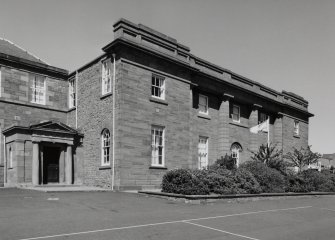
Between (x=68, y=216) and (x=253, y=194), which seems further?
(x=253, y=194)

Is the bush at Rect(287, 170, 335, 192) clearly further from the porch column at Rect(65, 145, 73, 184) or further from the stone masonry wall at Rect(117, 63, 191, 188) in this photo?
the porch column at Rect(65, 145, 73, 184)

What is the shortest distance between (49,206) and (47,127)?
10004 millimetres

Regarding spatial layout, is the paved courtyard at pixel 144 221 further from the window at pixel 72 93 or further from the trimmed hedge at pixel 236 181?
the window at pixel 72 93

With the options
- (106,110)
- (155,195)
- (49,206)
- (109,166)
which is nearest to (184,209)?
(155,195)

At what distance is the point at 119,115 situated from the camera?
1891 centimetres

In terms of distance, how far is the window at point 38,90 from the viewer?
76.5ft

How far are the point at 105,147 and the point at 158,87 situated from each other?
491 centimetres

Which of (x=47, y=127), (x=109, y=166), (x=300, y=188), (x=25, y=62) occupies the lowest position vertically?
(x=300, y=188)

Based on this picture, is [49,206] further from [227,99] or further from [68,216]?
[227,99]

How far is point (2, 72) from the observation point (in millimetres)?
21672

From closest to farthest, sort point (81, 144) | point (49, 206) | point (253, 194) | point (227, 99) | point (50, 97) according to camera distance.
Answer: point (49, 206) < point (253, 194) < point (81, 144) < point (50, 97) < point (227, 99)

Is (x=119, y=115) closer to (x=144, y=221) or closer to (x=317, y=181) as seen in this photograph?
(x=144, y=221)

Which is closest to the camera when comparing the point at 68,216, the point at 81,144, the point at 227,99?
the point at 68,216

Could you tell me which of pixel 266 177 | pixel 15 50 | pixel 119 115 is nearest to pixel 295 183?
pixel 266 177
